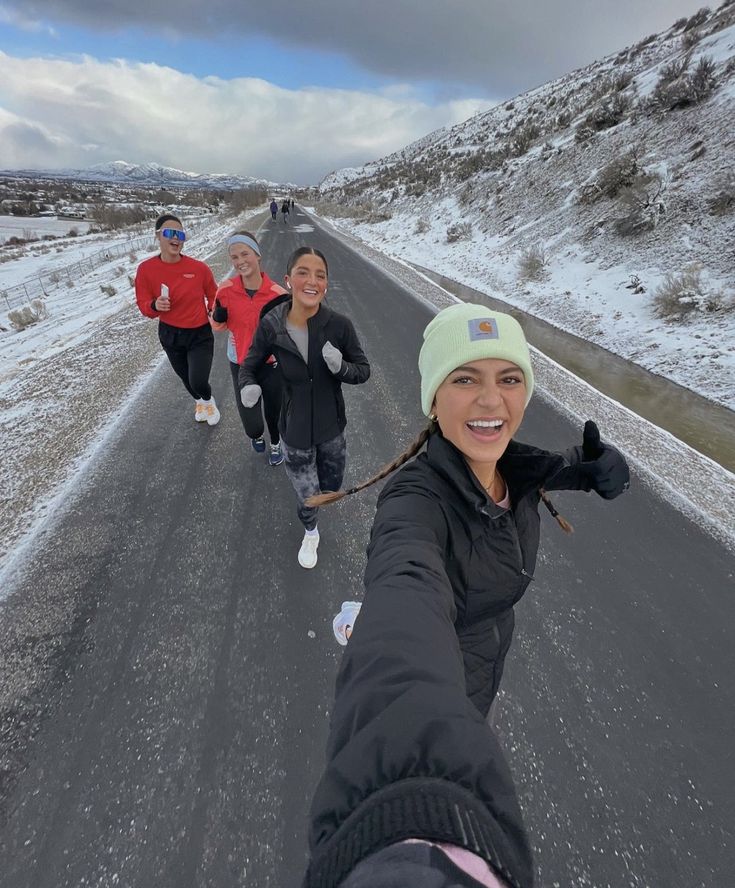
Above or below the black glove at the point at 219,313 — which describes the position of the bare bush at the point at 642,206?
above

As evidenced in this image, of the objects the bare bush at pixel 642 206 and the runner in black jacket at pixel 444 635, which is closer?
the runner in black jacket at pixel 444 635

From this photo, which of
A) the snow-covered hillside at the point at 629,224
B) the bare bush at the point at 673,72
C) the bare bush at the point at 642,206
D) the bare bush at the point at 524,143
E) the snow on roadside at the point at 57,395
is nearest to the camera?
the snow on roadside at the point at 57,395

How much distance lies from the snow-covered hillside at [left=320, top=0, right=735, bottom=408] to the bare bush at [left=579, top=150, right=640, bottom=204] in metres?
0.05

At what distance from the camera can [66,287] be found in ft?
51.5

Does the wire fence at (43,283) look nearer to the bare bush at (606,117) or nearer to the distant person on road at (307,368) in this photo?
the distant person on road at (307,368)

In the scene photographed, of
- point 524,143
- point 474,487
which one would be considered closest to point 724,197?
point 474,487

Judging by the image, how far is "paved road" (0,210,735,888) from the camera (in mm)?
1632

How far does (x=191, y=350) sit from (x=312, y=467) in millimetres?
2356

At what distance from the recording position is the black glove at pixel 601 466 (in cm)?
153

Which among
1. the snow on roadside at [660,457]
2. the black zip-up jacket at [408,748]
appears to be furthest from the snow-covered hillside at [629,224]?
the black zip-up jacket at [408,748]

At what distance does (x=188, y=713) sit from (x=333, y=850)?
182 cm

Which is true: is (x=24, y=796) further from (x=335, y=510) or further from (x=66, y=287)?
(x=66, y=287)

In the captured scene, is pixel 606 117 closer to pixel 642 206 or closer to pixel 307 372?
pixel 642 206

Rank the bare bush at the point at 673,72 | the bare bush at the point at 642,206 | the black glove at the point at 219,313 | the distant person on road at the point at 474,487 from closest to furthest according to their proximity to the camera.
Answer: the distant person on road at the point at 474,487 < the black glove at the point at 219,313 < the bare bush at the point at 642,206 < the bare bush at the point at 673,72
